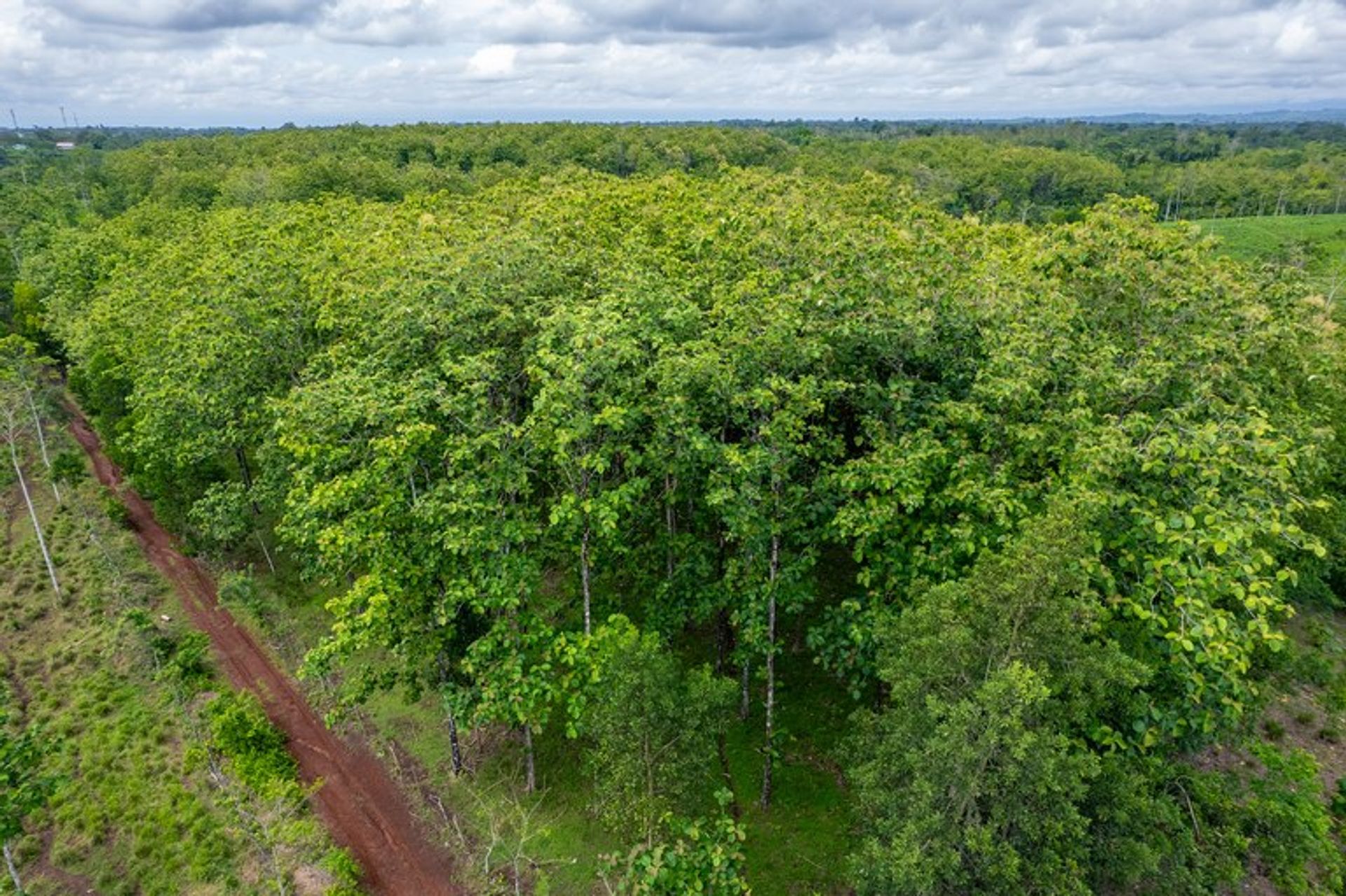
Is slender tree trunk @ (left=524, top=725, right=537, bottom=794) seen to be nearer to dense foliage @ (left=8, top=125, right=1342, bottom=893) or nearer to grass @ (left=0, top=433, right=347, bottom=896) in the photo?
dense foliage @ (left=8, top=125, right=1342, bottom=893)

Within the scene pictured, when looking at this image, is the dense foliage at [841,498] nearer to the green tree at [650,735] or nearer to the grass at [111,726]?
the green tree at [650,735]

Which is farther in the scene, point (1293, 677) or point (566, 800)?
point (1293, 677)

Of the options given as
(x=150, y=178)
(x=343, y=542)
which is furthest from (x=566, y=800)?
(x=150, y=178)

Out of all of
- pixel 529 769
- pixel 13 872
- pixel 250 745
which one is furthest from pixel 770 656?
pixel 13 872

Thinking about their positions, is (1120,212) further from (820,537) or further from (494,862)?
(494,862)

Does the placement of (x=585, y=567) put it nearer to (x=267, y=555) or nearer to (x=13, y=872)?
(x=13, y=872)

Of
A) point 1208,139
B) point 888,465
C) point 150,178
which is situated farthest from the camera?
point 1208,139

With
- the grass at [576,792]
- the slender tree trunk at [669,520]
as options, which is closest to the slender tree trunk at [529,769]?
the grass at [576,792]
